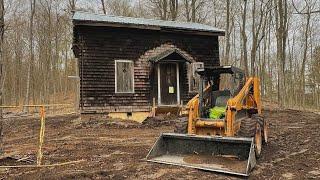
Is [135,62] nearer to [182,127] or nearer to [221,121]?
[182,127]

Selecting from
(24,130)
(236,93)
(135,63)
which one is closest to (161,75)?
(135,63)

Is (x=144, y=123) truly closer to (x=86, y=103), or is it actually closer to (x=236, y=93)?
(x=86, y=103)

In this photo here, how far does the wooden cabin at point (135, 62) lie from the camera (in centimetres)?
1725

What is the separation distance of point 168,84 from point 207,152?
34.7 ft

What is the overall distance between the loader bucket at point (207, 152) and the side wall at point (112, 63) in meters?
8.81

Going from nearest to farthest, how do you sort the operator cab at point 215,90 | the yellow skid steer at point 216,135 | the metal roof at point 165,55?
1. the yellow skid steer at point 216,135
2. the operator cab at point 215,90
3. the metal roof at point 165,55

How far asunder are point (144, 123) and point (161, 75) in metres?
2.88

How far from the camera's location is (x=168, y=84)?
19.0 meters

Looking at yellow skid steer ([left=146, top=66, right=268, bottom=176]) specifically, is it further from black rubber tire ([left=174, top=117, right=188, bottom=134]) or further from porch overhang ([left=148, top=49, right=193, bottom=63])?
porch overhang ([left=148, top=49, right=193, bottom=63])

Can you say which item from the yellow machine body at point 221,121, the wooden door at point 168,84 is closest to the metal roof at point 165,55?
the wooden door at point 168,84

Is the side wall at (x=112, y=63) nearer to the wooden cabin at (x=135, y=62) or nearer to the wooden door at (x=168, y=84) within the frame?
the wooden cabin at (x=135, y=62)

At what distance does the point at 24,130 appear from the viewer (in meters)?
17.0

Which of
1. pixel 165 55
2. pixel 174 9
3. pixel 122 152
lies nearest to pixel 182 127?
pixel 122 152

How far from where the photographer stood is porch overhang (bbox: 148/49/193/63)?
59.9 feet
